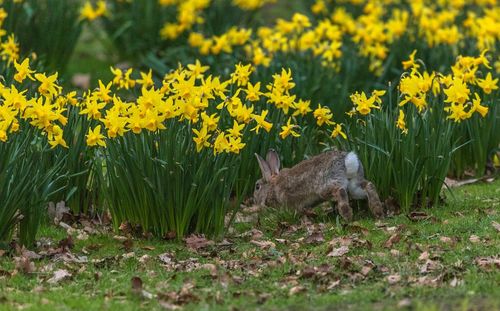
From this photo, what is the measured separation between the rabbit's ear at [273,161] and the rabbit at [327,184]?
128 mm

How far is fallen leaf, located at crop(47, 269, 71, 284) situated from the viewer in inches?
259

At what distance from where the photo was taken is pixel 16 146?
7.05 meters

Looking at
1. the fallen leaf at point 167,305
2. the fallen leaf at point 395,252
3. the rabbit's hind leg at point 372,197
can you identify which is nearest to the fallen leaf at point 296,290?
the fallen leaf at point 167,305

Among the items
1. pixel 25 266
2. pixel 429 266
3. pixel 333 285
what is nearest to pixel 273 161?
pixel 429 266

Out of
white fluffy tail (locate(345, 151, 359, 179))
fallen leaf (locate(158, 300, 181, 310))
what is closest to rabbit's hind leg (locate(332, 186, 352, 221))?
white fluffy tail (locate(345, 151, 359, 179))

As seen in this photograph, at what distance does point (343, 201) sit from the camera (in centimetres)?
785

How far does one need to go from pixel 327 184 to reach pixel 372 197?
1.16 ft

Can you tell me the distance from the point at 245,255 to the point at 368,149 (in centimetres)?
160

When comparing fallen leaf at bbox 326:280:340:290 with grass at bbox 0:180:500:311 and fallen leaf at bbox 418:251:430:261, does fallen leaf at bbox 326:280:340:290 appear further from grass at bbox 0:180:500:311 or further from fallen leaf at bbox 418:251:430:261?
fallen leaf at bbox 418:251:430:261

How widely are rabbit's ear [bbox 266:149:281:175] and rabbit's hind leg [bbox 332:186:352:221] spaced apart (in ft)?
2.47

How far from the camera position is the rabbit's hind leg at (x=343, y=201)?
7836 mm

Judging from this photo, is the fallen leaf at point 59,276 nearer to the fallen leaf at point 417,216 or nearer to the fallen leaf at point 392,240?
the fallen leaf at point 392,240

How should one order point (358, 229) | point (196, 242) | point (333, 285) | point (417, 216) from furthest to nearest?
point (417, 216)
point (358, 229)
point (196, 242)
point (333, 285)

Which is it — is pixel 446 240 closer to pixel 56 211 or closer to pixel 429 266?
pixel 429 266
